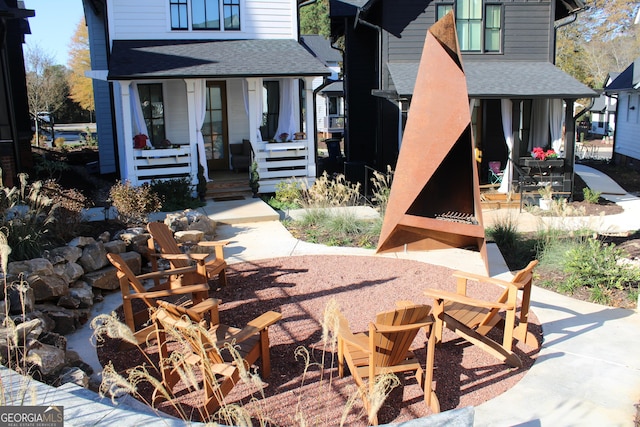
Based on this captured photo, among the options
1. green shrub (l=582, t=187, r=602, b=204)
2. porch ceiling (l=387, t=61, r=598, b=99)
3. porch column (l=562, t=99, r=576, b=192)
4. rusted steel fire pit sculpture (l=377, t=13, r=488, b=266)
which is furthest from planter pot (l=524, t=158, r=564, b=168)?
rusted steel fire pit sculpture (l=377, t=13, r=488, b=266)

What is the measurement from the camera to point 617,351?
19.4 ft

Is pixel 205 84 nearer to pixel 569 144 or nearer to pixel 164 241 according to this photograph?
pixel 164 241

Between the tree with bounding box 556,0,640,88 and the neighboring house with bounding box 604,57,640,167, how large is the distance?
18219 mm

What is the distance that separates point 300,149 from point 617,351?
10.3 meters

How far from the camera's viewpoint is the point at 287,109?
15.8 meters

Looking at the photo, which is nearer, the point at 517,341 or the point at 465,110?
the point at 517,341

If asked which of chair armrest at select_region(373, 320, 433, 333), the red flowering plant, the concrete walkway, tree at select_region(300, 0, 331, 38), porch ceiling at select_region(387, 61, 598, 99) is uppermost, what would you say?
tree at select_region(300, 0, 331, 38)

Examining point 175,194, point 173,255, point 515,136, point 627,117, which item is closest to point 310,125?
point 175,194

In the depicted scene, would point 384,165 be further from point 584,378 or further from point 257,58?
point 584,378

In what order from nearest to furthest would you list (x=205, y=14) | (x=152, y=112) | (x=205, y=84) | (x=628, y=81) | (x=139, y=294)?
(x=139, y=294)
(x=205, y=84)
(x=152, y=112)
(x=205, y=14)
(x=628, y=81)

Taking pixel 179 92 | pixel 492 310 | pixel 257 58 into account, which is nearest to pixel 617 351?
pixel 492 310

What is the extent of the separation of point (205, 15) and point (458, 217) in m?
9.88

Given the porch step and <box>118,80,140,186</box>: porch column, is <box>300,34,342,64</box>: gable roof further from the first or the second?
<box>118,80,140,186</box>: porch column

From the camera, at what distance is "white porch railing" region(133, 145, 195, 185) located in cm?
1388
